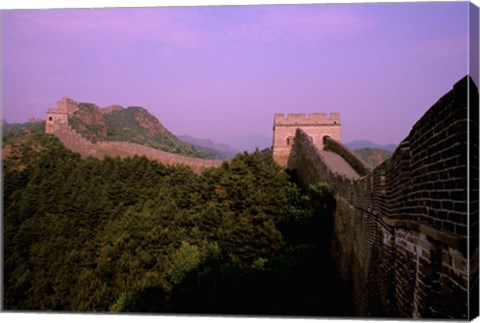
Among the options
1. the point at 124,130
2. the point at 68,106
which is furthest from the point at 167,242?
the point at 124,130

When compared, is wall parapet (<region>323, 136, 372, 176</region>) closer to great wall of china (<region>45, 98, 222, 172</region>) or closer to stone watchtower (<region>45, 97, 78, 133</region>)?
great wall of china (<region>45, 98, 222, 172</region>)

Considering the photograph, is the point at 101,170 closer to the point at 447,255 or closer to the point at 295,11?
the point at 295,11

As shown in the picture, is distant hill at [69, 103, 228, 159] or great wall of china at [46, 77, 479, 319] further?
distant hill at [69, 103, 228, 159]

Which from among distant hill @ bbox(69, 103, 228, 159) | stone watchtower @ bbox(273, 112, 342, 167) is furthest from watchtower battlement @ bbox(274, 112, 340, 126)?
distant hill @ bbox(69, 103, 228, 159)

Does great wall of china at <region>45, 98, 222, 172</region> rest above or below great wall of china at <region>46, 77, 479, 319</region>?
above

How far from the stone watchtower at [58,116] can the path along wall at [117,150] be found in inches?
3.5

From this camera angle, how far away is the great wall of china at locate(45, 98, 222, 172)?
60.3 feet

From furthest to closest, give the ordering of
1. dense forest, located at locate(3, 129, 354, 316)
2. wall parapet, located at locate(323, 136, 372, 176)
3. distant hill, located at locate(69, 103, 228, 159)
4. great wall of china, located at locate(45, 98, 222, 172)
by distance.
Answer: distant hill, located at locate(69, 103, 228, 159) < great wall of china, located at locate(45, 98, 222, 172) < wall parapet, located at locate(323, 136, 372, 176) < dense forest, located at locate(3, 129, 354, 316)

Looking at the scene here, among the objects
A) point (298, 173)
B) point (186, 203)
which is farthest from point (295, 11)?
point (298, 173)

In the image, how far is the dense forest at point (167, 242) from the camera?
6699mm

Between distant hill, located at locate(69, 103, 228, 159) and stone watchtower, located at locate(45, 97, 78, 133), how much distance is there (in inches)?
18.0

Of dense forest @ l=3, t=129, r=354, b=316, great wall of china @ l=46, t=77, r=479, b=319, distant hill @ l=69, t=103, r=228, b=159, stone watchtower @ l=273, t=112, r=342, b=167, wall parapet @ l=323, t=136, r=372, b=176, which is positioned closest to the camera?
great wall of china @ l=46, t=77, r=479, b=319

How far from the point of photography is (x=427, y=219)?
251 centimetres

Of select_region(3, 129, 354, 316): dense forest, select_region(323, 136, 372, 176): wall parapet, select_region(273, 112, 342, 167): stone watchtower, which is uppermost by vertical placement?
select_region(273, 112, 342, 167): stone watchtower
